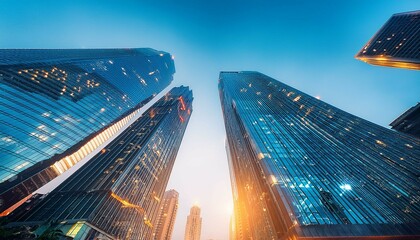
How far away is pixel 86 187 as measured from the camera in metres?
72.0

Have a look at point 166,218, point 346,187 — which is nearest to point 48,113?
point 346,187

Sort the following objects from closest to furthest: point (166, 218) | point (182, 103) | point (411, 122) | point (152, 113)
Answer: point (411, 122) < point (152, 113) < point (166, 218) < point (182, 103)

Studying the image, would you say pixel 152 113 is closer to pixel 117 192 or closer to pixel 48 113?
pixel 117 192

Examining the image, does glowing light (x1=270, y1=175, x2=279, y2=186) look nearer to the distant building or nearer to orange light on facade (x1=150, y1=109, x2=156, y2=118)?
the distant building

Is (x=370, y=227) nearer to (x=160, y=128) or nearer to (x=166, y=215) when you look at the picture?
(x=160, y=128)

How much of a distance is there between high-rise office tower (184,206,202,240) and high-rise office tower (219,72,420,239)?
13695cm

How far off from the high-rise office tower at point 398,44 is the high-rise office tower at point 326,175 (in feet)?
104

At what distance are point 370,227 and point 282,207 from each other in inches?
594

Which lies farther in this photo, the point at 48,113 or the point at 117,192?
the point at 117,192

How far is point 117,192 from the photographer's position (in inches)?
2837

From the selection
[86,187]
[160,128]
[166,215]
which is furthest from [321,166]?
[166,215]

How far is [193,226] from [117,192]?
5557 inches

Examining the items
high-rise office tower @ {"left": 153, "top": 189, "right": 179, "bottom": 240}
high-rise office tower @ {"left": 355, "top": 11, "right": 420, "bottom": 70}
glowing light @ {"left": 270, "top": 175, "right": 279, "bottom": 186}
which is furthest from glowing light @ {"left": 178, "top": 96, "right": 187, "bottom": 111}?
glowing light @ {"left": 270, "top": 175, "right": 279, "bottom": 186}

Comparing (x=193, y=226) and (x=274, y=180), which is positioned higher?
(x=193, y=226)
